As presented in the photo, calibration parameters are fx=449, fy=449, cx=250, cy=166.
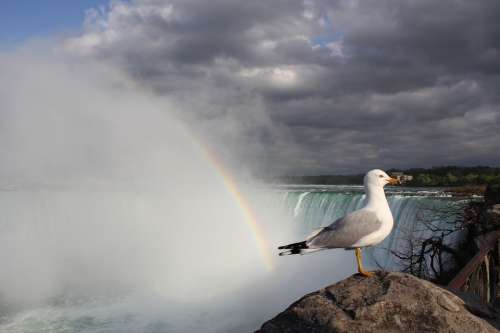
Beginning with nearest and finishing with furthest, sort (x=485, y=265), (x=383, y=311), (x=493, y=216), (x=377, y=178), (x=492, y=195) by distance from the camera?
(x=383, y=311), (x=377, y=178), (x=485, y=265), (x=493, y=216), (x=492, y=195)

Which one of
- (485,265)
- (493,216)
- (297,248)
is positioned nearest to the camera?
(297,248)

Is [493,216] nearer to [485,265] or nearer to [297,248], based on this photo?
[485,265]

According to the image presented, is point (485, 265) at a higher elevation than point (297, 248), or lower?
lower

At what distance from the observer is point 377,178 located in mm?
4211

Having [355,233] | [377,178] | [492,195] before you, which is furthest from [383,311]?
[492,195]

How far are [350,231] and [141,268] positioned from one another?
29.5 m

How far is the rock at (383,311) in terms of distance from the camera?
10.4 ft

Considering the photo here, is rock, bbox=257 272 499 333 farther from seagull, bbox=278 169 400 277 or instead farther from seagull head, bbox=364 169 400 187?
seagull head, bbox=364 169 400 187

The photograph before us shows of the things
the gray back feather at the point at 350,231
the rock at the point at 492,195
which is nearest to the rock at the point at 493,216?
the rock at the point at 492,195

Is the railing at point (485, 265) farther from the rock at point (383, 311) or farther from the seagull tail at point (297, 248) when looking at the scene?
the seagull tail at point (297, 248)

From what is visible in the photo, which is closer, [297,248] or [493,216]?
[297,248]

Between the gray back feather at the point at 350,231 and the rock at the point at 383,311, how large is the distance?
0.44 meters

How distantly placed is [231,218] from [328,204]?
17.1 m

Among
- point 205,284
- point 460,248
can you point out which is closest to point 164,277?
point 205,284
